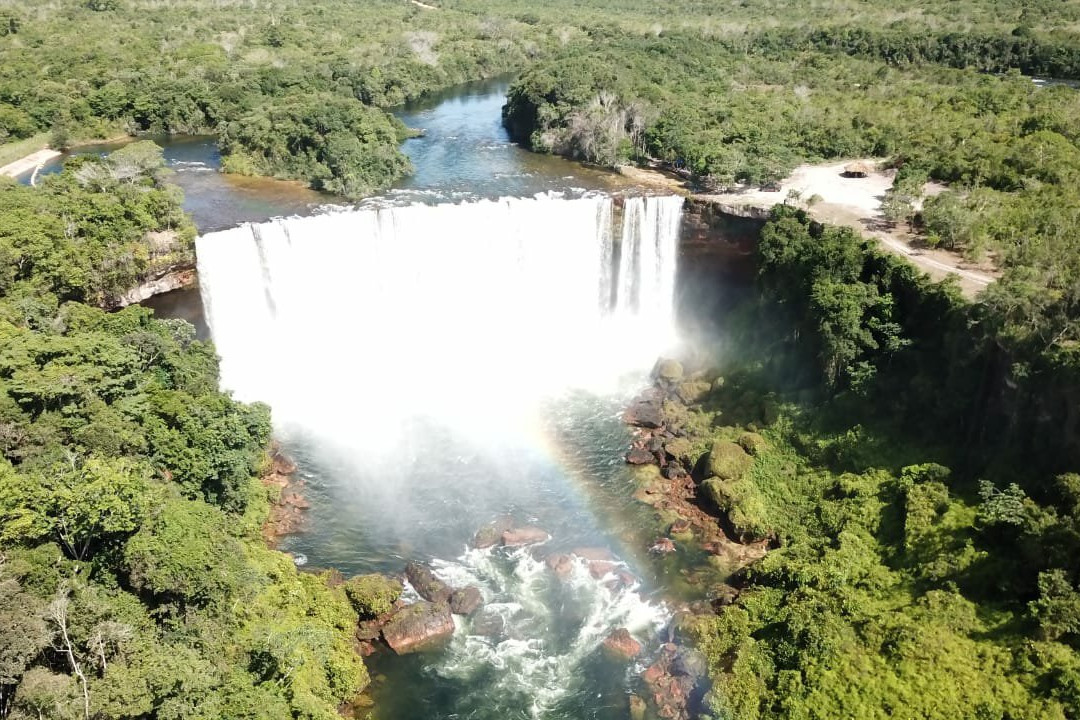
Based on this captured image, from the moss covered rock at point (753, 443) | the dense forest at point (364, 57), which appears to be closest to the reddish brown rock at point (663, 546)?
the moss covered rock at point (753, 443)

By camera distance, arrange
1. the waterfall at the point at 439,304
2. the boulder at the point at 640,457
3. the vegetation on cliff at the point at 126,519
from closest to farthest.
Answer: the vegetation on cliff at the point at 126,519, the boulder at the point at 640,457, the waterfall at the point at 439,304

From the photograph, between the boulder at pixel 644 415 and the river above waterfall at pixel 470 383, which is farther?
the boulder at pixel 644 415

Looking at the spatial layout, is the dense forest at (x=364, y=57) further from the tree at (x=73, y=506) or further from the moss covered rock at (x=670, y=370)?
the tree at (x=73, y=506)

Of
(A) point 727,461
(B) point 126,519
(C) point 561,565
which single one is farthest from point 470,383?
(B) point 126,519

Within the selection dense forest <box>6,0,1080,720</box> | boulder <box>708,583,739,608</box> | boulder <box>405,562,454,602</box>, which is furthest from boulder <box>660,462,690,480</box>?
boulder <box>405,562,454,602</box>

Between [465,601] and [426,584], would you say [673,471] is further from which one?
[426,584]

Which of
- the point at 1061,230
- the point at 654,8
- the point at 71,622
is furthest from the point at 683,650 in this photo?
the point at 654,8
